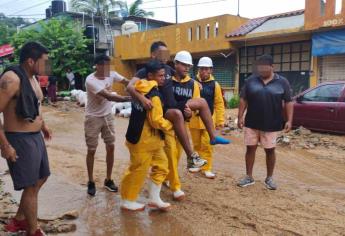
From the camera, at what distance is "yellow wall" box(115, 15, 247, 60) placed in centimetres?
1641

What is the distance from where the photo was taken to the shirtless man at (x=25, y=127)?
3176 millimetres

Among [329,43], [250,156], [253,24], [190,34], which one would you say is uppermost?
[253,24]

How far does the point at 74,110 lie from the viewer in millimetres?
17719

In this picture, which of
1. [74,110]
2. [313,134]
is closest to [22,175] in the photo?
[313,134]

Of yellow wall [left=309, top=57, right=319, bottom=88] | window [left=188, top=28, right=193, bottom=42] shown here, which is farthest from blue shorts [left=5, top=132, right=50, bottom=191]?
window [left=188, top=28, right=193, bottom=42]

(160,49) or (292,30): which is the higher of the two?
(292,30)

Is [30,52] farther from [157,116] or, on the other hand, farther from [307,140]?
[307,140]

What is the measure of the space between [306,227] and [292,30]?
10.9 metres

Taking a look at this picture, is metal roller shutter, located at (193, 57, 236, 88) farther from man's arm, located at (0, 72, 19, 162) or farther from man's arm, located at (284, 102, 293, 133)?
man's arm, located at (0, 72, 19, 162)

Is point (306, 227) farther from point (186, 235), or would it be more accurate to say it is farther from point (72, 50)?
point (72, 50)

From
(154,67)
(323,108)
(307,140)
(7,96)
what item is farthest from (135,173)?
(323,108)

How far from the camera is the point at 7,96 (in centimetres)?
315

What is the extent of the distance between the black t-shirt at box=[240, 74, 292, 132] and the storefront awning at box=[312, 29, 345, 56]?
8580 mm

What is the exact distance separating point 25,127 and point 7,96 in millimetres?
342
